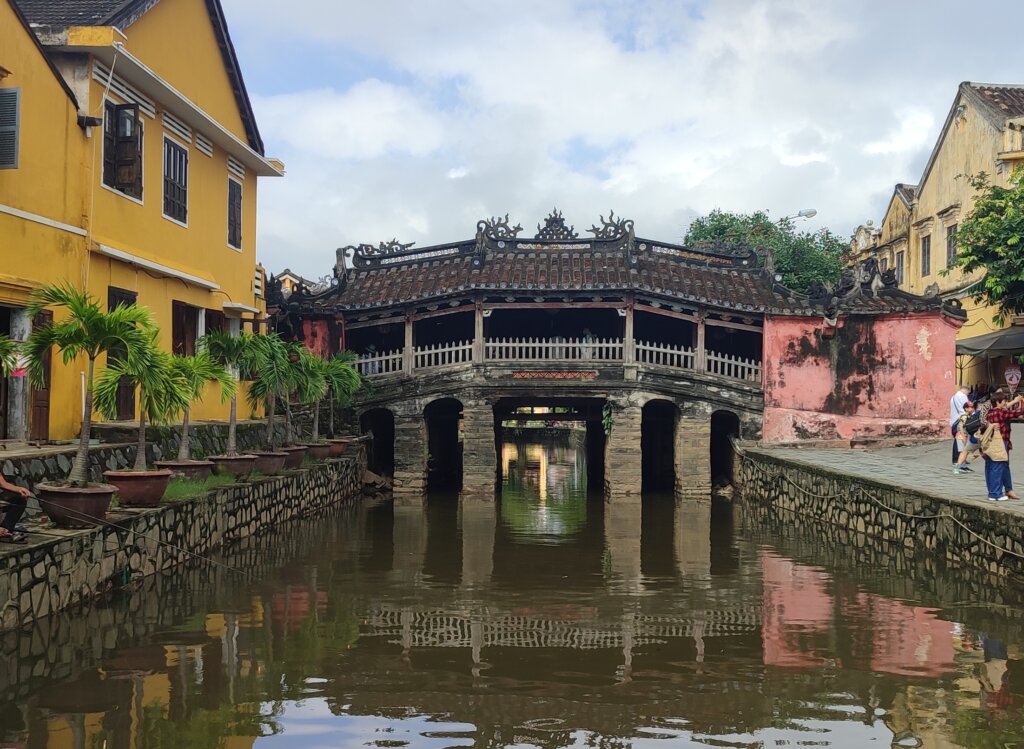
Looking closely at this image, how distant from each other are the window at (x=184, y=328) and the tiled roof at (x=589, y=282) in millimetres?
6192

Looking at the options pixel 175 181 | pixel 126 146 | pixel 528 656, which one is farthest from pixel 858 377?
pixel 528 656

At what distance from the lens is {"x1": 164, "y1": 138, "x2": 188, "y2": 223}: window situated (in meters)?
16.8

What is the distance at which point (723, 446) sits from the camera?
1035 inches

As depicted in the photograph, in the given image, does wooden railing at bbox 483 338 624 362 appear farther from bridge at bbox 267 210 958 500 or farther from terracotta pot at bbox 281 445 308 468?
terracotta pot at bbox 281 445 308 468

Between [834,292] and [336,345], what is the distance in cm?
1215

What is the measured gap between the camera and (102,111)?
14.4 m

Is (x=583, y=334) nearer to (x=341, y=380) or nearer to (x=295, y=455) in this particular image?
(x=341, y=380)

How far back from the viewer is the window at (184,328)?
693 inches

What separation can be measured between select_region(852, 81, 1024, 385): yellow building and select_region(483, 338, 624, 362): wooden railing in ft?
32.1

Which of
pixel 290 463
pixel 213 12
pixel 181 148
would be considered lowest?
pixel 290 463

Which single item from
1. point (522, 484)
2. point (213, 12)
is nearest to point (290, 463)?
point (213, 12)

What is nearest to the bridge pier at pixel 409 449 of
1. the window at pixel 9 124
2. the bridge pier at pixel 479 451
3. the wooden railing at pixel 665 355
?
the bridge pier at pixel 479 451

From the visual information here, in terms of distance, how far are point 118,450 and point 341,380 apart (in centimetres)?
861

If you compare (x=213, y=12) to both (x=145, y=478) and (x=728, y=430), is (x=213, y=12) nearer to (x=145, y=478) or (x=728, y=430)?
(x=145, y=478)
